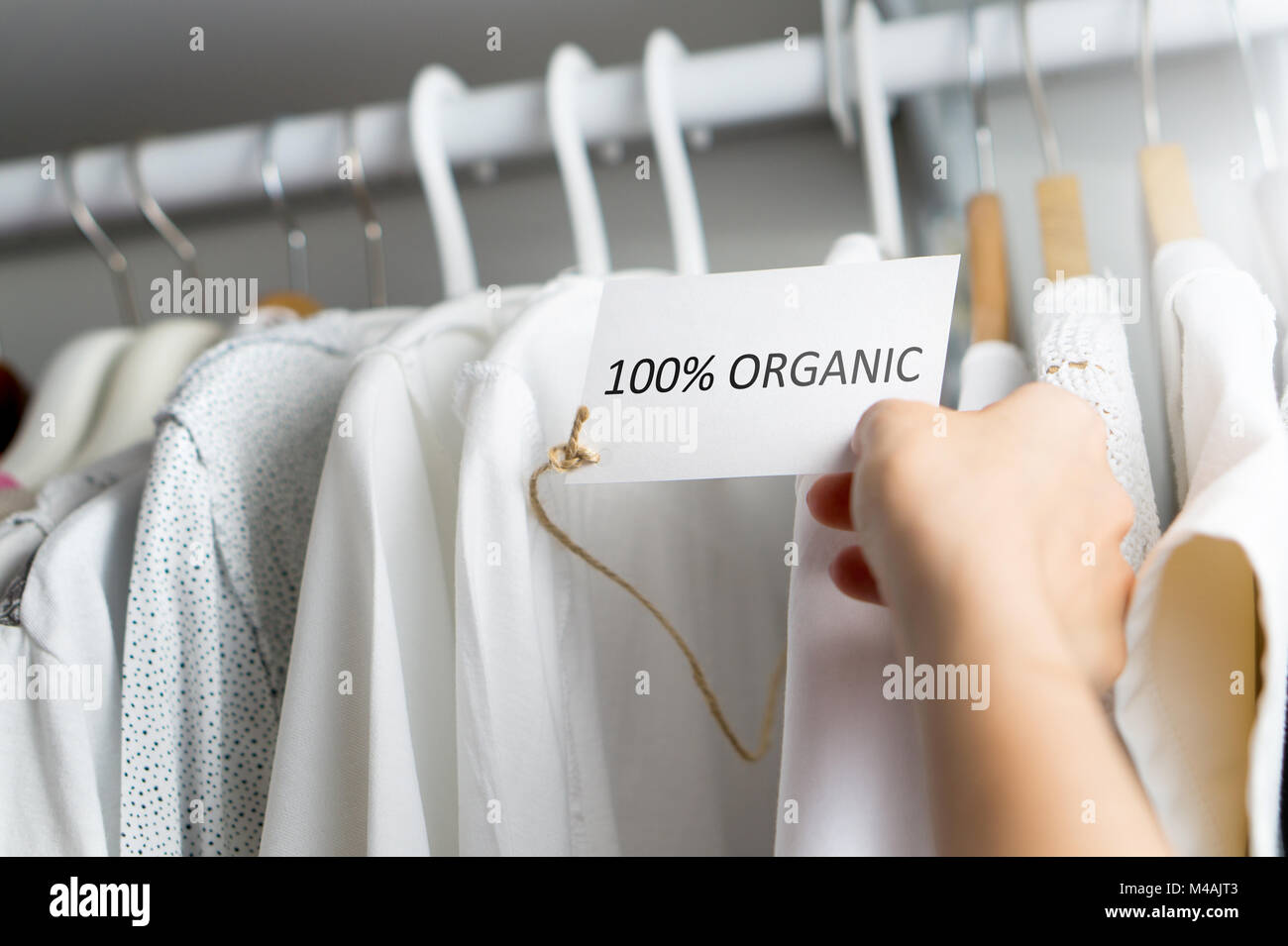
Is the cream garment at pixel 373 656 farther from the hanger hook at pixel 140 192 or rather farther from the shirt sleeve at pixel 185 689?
the hanger hook at pixel 140 192

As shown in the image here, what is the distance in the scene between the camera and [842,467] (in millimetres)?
371

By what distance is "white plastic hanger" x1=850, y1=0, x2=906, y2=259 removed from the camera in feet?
2.04

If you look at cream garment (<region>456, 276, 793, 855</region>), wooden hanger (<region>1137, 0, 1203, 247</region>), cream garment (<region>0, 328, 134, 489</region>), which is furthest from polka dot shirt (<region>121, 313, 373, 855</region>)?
wooden hanger (<region>1137, 0, 1203, 247</region>)

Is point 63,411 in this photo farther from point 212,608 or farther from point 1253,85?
point 1253,85

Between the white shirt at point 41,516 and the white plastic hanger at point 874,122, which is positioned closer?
the white shirt at point 41,516

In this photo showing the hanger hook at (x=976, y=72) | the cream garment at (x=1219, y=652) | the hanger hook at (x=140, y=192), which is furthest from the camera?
the hanger hook at (x=140, y=192)

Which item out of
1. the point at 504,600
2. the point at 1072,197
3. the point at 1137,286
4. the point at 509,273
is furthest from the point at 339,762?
the point at 1137,286

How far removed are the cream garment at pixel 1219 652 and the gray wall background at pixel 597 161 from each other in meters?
0.40

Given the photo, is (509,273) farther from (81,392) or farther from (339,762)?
(339,762)

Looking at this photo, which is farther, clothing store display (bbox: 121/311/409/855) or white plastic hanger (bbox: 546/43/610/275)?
white plastic hanger (bbox: 546/43/610/275)

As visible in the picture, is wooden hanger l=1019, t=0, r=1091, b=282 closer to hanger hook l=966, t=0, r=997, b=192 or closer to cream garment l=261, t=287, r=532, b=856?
hanger hook l=966, t=0, r=997, b=192

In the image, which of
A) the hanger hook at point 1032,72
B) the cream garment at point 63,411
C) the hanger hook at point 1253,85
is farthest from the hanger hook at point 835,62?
the cream garment at point 63,411

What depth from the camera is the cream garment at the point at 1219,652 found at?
0.28m

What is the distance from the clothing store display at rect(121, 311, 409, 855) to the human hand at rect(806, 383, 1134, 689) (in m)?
0.30
